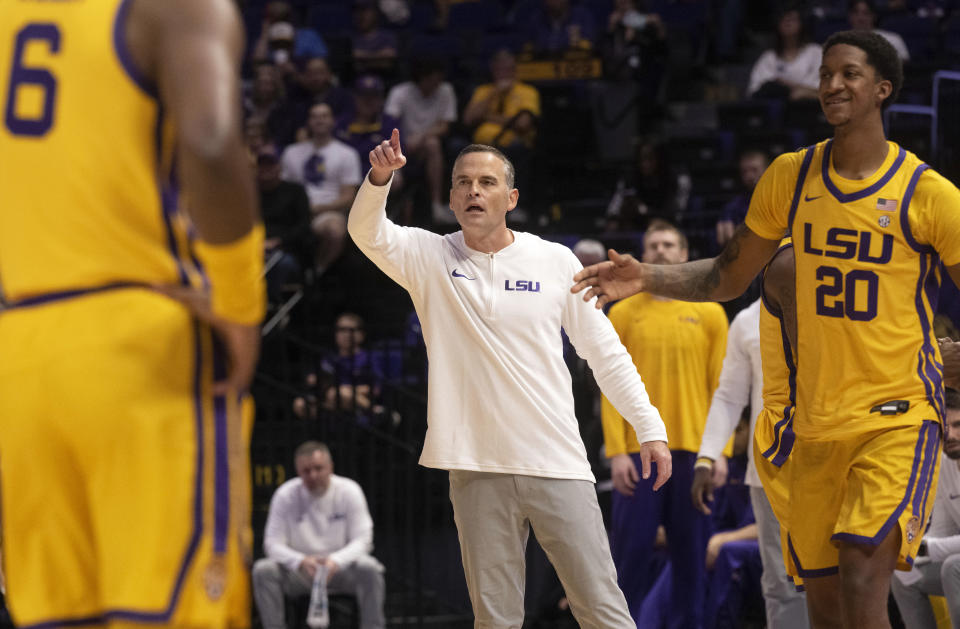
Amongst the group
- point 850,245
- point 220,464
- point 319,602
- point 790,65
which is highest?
point 790,65

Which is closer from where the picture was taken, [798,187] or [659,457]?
[798,187]

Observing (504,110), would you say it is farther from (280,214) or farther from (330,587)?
(330,587)

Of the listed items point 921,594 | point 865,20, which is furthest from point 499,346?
point 865,20

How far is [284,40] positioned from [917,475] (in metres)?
11.6

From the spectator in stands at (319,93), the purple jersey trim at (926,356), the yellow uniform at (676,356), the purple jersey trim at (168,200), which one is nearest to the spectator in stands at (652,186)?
the spectator in stands at (319,93)

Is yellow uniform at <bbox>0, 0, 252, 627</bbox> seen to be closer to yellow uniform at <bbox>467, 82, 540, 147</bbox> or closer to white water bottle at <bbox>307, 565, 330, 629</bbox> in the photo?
white water bottle at <bbox>307, 565, 330, 629</bbox>

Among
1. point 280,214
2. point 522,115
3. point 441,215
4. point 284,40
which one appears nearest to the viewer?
point 280,214

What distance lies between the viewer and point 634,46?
14.2 meters

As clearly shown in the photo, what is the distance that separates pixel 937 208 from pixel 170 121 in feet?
10.1

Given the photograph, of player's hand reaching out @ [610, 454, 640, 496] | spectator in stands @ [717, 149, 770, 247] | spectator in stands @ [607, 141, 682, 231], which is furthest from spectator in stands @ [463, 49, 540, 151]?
player's hand reaching out @ [610, 454, 640, 496]

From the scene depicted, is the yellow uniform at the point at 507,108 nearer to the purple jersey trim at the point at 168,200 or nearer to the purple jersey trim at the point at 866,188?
the purple jersey trim at the point at 866,188

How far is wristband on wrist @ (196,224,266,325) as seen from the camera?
255cm

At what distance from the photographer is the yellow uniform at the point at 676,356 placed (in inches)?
304

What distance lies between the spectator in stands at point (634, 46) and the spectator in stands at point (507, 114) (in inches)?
55.8
